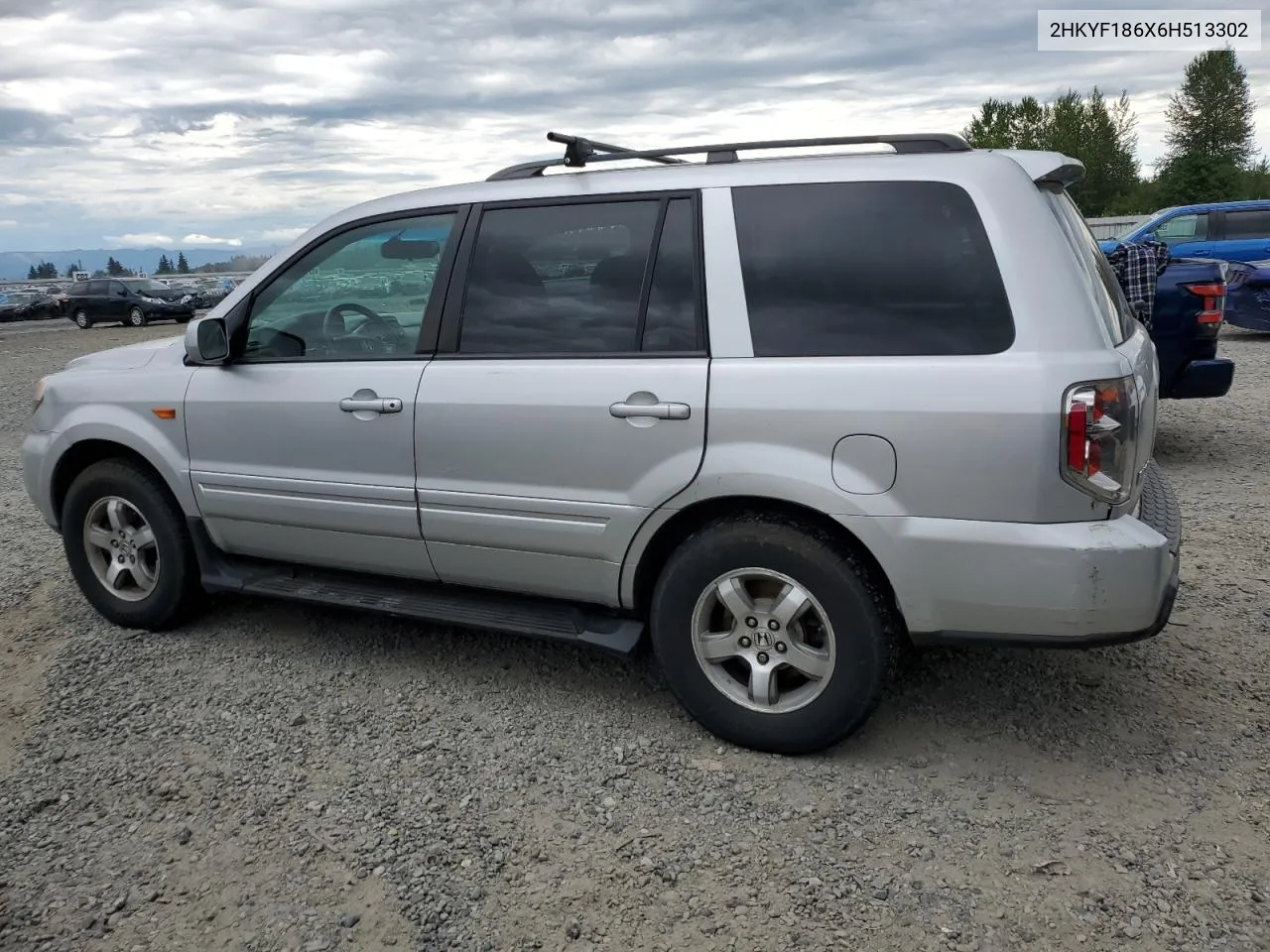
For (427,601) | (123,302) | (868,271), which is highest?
(123,302)

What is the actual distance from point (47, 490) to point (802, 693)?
11.5 feet

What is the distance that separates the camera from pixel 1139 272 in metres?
6.38

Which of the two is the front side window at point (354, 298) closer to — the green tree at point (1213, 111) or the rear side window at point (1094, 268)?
the rear side window at point (1094, 268)

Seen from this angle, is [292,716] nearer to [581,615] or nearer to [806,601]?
[581,615]

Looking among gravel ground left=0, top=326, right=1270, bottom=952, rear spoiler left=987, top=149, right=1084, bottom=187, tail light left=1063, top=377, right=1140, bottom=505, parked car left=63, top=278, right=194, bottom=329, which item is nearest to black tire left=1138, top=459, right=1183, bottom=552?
tail light left=1063, top=377, right=1140, bottom=505

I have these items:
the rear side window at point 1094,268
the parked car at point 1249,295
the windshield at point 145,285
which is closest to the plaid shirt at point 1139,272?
the rear side window at point 1094,268

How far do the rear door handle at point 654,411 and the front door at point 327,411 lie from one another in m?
0.83

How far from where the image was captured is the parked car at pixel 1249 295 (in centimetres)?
1184

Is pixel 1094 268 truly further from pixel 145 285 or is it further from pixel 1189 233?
pixel 145 285

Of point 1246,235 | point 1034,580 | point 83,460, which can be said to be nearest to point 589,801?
point 1034,580

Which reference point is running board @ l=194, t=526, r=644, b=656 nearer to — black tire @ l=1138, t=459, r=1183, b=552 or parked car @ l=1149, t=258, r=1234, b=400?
black tire @ l=1138, t=459, r=1183, b=552

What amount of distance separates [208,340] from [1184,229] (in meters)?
15.3

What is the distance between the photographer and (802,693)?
10.8ft

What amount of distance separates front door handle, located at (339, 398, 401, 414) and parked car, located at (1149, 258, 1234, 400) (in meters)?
5.06
